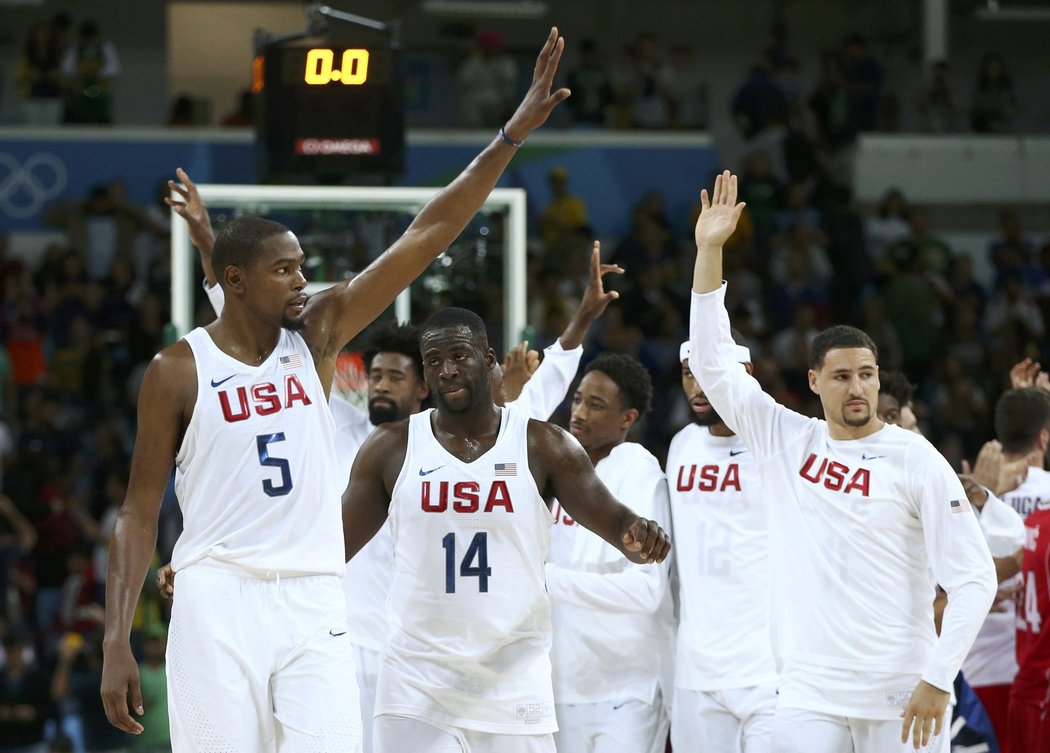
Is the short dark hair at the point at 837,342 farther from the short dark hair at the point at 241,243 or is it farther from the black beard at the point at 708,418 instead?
the short dark hair at the point at 241,243

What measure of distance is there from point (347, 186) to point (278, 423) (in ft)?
17.1

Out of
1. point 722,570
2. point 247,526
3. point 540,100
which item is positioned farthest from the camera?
point 722,570

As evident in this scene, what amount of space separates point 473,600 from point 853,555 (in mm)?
1520

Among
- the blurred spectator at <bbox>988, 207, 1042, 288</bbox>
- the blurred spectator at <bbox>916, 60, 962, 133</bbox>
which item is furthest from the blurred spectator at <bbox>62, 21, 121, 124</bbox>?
the blurred spectator at <bbox>988, 207, 1042, 288</bbox>

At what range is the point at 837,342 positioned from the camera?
6.32 metres

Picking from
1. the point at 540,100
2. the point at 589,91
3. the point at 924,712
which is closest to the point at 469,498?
the point at 540,100

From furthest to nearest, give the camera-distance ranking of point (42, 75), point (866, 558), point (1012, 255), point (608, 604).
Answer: point (42, 75) → point (1012, 255) → point (608, 604) → point (866, 558)

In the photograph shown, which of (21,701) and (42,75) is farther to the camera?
(42,75)

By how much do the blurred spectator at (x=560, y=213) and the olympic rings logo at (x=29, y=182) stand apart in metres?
5.08

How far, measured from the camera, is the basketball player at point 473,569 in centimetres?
568

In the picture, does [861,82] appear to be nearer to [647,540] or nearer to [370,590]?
[370,590]

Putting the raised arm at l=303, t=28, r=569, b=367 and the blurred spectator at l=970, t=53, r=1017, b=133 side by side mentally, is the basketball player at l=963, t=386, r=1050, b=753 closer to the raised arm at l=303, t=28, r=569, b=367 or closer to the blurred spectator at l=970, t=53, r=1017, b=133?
the raised arm at l=303, t=28, r=569, b=367

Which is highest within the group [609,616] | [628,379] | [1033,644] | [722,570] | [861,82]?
[861,82]

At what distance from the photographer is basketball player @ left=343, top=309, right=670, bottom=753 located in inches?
224
